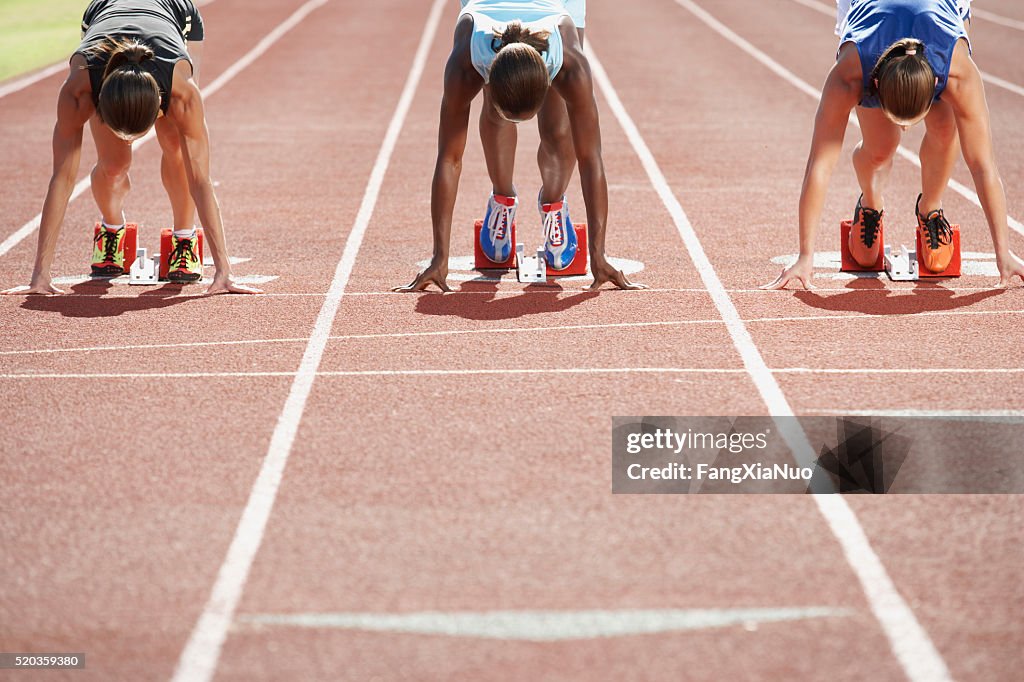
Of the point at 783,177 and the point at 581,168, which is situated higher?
the point at 581,168

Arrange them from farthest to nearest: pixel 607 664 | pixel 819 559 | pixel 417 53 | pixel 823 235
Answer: pixel 417 53 → pixel 823 235 → pixel 819 559 → pixel 607 664

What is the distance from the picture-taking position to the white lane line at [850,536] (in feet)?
10.9

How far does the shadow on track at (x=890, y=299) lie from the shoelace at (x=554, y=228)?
4.26 feet

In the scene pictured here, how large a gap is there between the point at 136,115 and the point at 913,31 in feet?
12.1

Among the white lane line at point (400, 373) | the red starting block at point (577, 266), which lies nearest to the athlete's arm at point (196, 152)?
the white lane line at point (400, 373)

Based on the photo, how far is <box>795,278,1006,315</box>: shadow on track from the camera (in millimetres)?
6883

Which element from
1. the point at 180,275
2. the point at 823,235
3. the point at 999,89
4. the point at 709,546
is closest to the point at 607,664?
the point at 709,546

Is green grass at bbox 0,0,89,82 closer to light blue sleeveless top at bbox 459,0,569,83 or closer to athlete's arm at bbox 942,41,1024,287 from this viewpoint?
light blue sleeveless top at bbox 459,0,569,83

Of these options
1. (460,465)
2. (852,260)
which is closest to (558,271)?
(852,260)

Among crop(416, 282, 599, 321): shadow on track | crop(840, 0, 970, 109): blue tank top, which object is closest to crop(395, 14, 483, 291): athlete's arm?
crop(416, 282, 599, 321): shadow on track

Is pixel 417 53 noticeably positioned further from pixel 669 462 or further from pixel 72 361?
pixel 669 462

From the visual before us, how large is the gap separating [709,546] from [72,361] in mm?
3206

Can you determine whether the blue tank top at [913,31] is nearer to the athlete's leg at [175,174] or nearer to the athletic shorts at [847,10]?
the athletic shorts at [847,10]

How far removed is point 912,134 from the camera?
45.2ft
